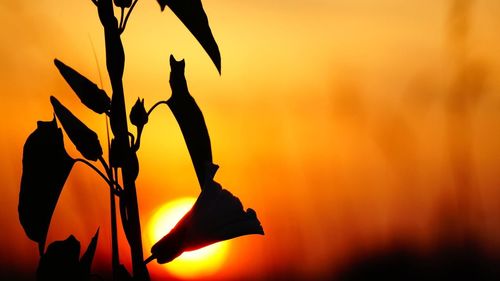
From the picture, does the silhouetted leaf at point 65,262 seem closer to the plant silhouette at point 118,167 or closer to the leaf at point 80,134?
the plant silhouette at point 118,167

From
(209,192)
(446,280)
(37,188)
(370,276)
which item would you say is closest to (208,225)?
(209,192)

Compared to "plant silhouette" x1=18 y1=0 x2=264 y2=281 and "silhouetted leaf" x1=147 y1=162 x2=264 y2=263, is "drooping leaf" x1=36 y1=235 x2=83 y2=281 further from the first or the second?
"silhouetted leaf" x1=147 y1=162 x2=264 y2=263

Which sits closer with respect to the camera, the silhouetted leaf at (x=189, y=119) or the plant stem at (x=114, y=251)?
the plant stem at (x=114, y=251)

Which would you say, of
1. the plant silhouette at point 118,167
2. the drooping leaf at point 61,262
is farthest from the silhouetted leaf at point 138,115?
the drooping leaf at point 61,262

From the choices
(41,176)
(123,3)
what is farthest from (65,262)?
(123,3)

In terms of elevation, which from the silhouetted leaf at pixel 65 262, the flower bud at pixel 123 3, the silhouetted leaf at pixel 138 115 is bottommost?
the silhouetted leaf at pixel 65 262

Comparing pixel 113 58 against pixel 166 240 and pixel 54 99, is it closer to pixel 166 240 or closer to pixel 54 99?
pixel 54 99

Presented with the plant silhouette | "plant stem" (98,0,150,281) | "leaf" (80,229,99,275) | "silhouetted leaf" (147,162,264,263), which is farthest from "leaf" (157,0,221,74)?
"leaf" (80,229,99,275)

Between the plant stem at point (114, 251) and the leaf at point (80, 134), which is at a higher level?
the leaf at point (80, 134)
